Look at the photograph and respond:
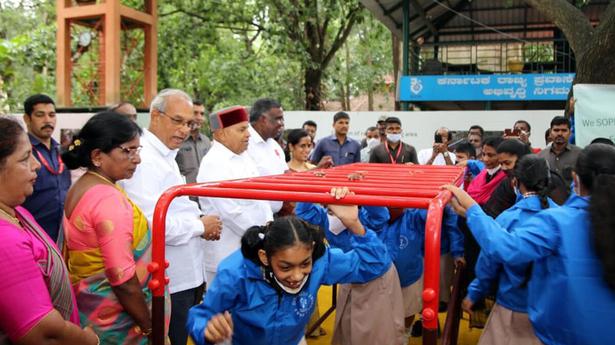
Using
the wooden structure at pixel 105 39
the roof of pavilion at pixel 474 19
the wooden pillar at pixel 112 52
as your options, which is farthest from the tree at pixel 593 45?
the wooden structure at pixel 105 39

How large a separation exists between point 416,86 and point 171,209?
1092cm

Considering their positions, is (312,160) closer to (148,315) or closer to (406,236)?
(406,236)

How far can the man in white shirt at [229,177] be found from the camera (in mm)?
3443

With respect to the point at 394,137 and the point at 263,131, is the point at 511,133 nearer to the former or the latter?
the point at 394,137

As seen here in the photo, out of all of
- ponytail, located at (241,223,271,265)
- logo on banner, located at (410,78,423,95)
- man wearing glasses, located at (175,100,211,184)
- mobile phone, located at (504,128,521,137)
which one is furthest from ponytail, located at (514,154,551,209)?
logo on banner, located at (410,78,423,95)

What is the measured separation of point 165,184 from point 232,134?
2.66 ft

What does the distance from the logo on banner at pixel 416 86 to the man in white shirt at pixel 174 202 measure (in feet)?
34.6

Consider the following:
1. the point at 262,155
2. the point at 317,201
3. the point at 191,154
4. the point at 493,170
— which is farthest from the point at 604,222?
the point at 191,154

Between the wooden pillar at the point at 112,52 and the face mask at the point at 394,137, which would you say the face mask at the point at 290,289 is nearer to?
the face mask at the point at 394,137

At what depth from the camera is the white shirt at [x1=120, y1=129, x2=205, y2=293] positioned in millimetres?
2785

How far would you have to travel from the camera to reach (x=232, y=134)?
3684mm

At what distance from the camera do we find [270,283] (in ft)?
7.23

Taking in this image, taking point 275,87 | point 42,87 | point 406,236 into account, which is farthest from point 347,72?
point 406,236

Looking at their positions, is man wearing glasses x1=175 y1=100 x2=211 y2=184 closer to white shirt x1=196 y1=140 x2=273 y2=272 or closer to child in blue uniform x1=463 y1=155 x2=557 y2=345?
white shirt x1=196 y1=140 x2=273 y2=272
